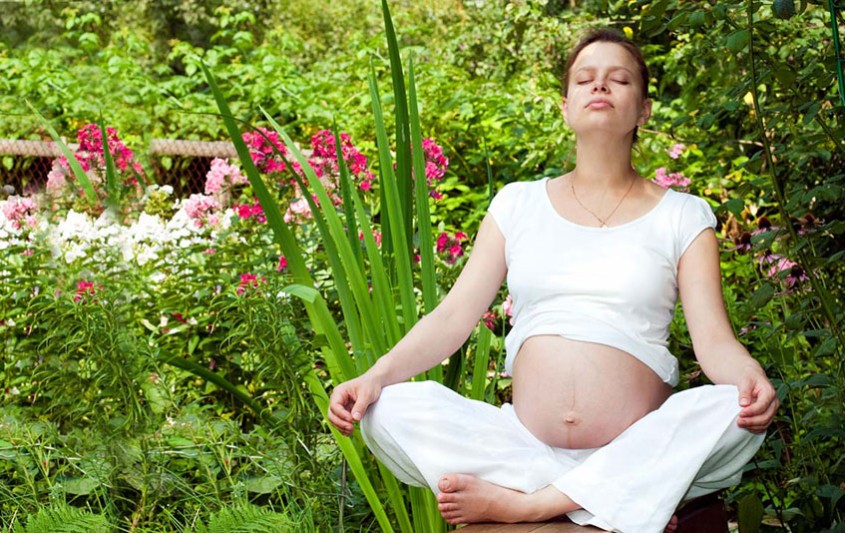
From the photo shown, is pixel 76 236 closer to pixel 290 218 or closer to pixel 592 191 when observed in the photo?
pixel 290 218

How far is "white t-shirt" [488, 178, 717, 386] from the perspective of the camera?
75.0 inches

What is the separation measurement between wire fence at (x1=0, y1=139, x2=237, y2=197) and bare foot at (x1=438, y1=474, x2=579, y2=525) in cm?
361

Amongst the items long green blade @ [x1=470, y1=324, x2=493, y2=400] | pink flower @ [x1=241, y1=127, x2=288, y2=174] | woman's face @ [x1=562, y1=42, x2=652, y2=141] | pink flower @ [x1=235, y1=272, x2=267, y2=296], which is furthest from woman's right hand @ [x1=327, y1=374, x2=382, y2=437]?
pink flower @ [x1=241, y1=127, x2=288, y2=174]

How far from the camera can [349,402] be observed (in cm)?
184

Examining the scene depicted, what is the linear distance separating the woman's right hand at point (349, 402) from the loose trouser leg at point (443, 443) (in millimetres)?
30

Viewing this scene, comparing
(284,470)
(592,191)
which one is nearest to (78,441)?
(284,470)

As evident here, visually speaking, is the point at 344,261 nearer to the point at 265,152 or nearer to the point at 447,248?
the point at 447,248

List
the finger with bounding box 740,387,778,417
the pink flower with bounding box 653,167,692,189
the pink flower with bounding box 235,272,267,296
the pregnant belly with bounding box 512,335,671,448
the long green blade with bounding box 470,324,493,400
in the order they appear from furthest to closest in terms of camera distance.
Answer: the pink flower with bounding box 653,167,692,189 < the pink flower with bounding box 235,272,267,296 < the long green blade with bounding box 470,324,493,400 < the pregnant belly with bounding box 512,335,671,448 < the finger with bounding box 740,387,778,417

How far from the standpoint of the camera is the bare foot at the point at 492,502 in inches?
70.0

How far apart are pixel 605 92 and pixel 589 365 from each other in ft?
1.69

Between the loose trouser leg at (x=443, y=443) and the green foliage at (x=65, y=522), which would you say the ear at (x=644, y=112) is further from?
the green foliage at (x=65, y=522)

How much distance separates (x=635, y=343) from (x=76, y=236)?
2.19 metres

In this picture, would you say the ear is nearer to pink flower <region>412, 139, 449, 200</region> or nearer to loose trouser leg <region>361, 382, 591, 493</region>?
loose trouser leg <region>361, 382, 591, 493</region>

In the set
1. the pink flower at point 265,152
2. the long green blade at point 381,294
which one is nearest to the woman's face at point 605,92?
the long green blade at point 381,294
